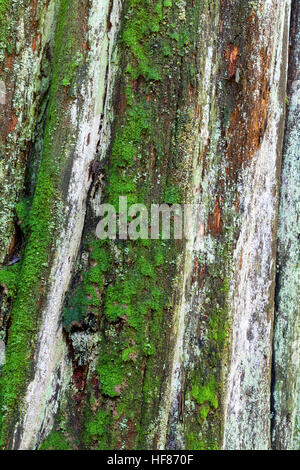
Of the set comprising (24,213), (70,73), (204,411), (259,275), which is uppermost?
(70,73)

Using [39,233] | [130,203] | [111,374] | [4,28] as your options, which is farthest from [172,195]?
[4,28]

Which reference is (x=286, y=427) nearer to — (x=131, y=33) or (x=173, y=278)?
(x=173, y=278)

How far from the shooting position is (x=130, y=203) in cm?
257

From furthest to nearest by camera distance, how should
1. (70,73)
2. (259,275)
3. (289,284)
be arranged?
(289,284), (259,275), (70,73)

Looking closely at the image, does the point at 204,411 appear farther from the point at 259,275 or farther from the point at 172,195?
the point at 172,195

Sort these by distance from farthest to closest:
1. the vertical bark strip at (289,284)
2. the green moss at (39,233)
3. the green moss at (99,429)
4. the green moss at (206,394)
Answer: the vertical bark strip at (289,284) → the green moss at (206,394) → the green moss at (39,233) → the green moss at (99,429)

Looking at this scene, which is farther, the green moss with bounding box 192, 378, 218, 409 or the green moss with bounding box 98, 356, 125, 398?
the green moss with bounding box 192, 378, 218, 409

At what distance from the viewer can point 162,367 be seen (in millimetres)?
2551

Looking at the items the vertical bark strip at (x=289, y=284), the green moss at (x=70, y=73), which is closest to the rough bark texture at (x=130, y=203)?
the green moss at (x=70, y=73)

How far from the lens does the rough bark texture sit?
251 cm

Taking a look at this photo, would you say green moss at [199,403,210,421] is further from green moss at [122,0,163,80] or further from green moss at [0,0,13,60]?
green moss at [0,0,13,60]

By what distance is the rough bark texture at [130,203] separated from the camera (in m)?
2.51

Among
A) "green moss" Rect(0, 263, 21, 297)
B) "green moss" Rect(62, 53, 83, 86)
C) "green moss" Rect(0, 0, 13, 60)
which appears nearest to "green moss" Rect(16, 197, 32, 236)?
"green moss" Rect(0, 263, 21, 297)

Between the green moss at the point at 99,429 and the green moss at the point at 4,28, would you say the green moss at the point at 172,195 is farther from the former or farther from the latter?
the green moss at the point at 4,28
